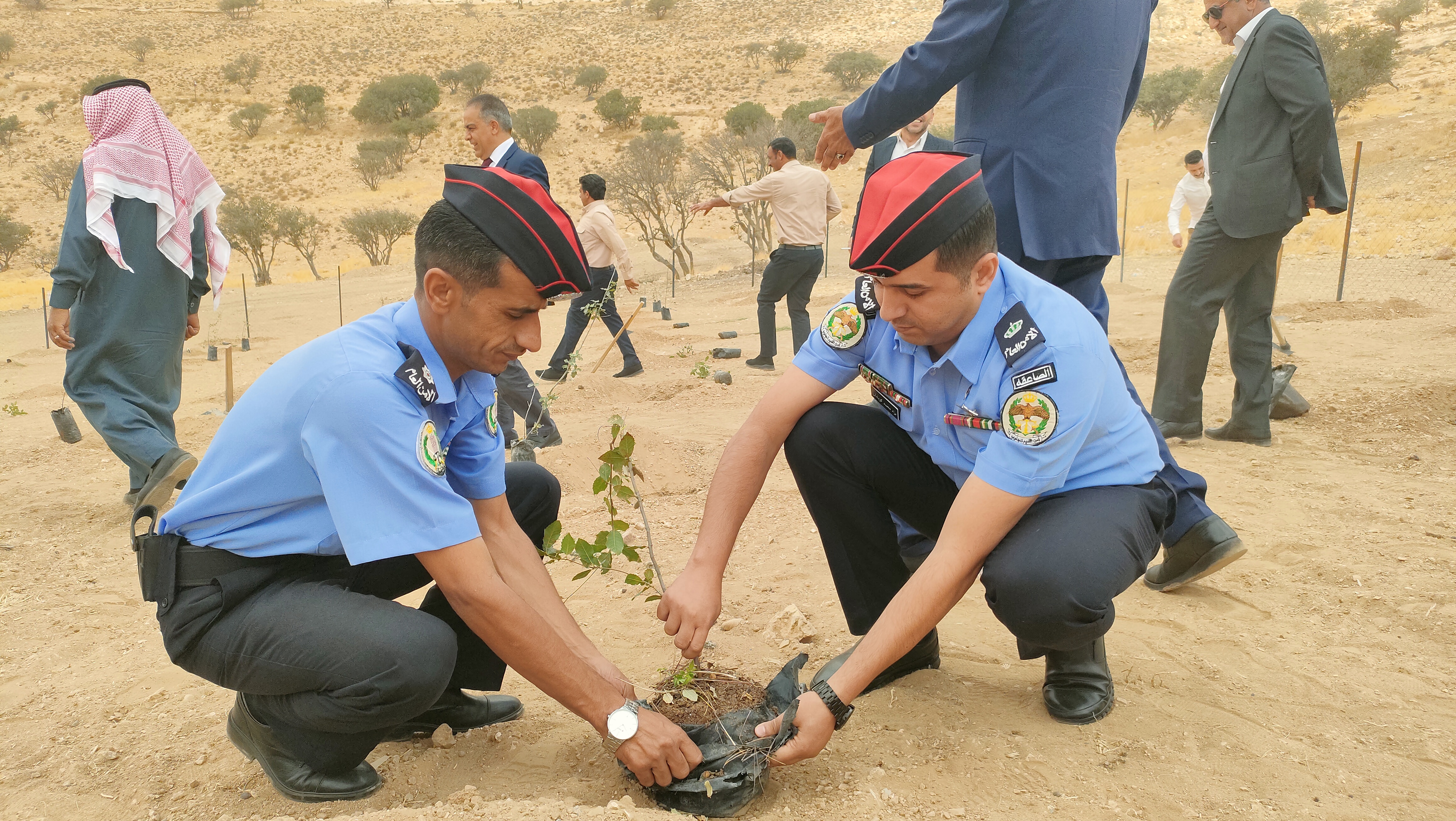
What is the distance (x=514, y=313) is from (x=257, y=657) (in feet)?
2.84

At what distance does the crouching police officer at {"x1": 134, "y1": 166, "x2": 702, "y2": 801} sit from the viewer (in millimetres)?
1783

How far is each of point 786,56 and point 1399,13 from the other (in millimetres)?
20301

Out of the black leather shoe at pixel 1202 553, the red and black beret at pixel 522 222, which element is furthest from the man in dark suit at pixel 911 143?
the red and black beret at pixel 522 222

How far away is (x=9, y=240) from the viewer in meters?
20.9

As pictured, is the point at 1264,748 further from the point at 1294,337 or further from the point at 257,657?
the point at 1294,337

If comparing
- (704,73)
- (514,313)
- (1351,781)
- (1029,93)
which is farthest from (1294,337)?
(704,73)

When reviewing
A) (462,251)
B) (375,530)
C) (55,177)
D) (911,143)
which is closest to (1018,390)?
(462,251)

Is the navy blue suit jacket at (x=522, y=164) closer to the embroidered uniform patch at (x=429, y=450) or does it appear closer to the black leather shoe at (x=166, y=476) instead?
the black leather shoe at (x=166, y=476)

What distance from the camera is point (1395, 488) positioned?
383cm

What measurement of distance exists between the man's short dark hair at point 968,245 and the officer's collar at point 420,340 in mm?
1029

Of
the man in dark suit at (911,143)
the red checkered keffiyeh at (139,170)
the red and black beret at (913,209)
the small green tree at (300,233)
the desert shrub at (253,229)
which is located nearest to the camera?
the red and black beret at (913,209)

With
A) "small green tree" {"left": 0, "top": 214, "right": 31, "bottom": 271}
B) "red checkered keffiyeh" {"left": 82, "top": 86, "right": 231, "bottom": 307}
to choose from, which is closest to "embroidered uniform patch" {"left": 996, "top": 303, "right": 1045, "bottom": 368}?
"red checkered keffiyeh" {"left": 82, "top": 86, "right": 231, "bottom": 307}

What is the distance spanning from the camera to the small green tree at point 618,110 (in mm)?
32031

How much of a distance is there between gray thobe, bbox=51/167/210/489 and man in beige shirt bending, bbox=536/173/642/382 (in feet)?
10.7
